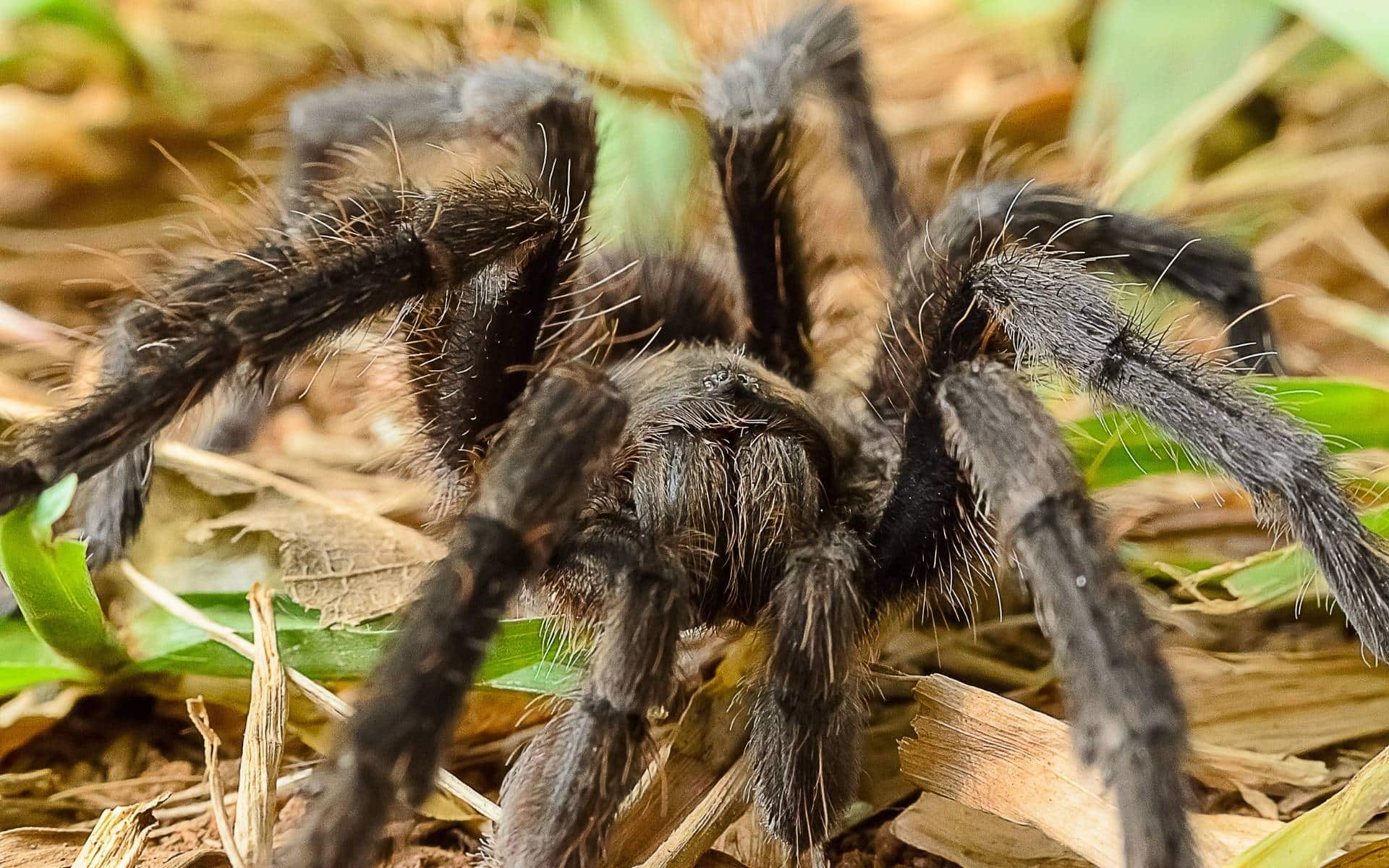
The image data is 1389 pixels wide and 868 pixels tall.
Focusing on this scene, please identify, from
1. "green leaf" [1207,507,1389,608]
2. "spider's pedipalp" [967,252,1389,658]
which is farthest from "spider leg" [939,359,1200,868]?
"green leaf" [1207,507,1389,608]

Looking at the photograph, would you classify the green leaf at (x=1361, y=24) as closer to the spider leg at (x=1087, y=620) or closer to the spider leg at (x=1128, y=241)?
the spider leg at (x=1128, y=241)

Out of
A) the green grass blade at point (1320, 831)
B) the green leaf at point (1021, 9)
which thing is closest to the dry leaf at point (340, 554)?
the green grass blade at point (1320, 831)

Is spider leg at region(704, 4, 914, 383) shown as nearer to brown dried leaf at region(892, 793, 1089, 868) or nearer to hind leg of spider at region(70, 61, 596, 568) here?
hind leg of spider at region(70, 61, 596, 568)

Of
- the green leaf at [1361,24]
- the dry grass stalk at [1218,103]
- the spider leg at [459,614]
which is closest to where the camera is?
the spider leg at [459,614]

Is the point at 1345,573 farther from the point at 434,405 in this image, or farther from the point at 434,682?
the point at 434,405

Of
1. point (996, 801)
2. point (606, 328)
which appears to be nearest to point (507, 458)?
point (996, 801)
